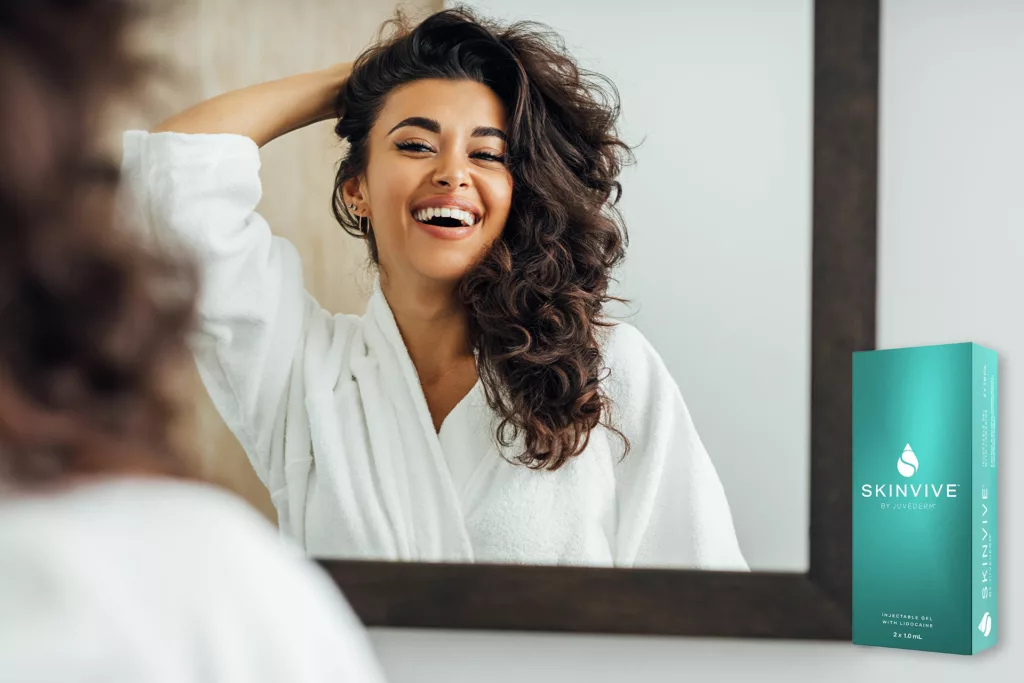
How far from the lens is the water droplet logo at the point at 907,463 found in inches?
38.3

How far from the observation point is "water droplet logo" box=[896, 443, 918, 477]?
3.19ft

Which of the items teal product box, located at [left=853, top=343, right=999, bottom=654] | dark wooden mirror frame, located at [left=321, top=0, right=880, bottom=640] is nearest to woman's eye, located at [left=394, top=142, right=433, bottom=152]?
dark wooden mirror frame, located at [left=321, top=0, right=880, bottom=640]

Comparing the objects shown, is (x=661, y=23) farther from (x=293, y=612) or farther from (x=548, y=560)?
(x=293, y=612)

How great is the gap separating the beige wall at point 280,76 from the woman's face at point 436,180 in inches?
2.1

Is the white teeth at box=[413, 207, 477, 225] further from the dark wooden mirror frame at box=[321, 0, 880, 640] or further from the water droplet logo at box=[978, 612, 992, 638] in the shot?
the water droplet logo at box=[978, 612, 992, 638]

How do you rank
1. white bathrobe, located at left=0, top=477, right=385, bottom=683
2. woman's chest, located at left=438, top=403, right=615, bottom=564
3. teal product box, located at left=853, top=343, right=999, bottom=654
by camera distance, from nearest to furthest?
1. white bathrobe, located at left=0, top=477, right=385, bottom=683
2. teal product box, located at left=853, top=343, right=999, bottom=654
3. woman's chest, located at left=438, top=403, right=615, bottom=564

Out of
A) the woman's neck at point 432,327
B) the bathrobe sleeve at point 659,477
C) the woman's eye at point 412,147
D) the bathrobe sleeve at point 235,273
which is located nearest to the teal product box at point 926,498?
the bathrobe sleeve at point 659,477

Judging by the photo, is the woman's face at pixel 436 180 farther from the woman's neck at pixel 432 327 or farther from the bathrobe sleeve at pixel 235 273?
the bathrobe sleeve at pixel 235 273

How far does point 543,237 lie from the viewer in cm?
107

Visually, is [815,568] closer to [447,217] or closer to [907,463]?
[907,463]

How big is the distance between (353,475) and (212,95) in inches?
20.3

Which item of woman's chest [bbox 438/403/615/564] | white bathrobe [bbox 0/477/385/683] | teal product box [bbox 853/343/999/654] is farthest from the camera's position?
woman's chest [bbox 438/403/615/564]

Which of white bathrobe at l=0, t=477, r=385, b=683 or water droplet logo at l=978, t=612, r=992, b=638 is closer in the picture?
white bathrobe at l=0, t=477, r=385, b=683

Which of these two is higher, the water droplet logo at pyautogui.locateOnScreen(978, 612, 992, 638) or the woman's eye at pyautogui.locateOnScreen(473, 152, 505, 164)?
the woman's eye at pyautogui.locateOnScreen(473, 152, 505, 164)
